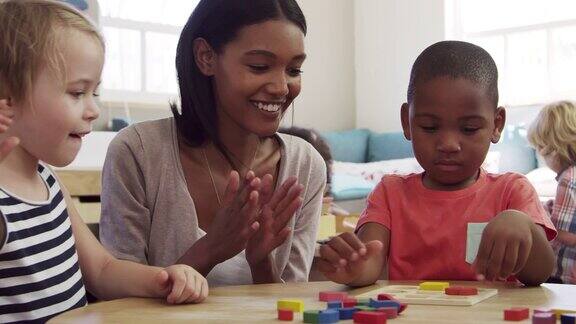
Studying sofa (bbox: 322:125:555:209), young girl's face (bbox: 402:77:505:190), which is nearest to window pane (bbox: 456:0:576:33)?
sofa (bbox: 322:125:555:209)

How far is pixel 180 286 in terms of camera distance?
4.00 ft

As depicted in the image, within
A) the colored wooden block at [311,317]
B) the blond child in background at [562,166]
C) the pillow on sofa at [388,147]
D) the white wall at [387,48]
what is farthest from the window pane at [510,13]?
the colored wooden block at [311,317]

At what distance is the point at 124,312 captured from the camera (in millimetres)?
1112

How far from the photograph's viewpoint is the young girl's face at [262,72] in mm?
1716

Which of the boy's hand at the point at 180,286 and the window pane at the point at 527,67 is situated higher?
the window pane at the point at 527,67

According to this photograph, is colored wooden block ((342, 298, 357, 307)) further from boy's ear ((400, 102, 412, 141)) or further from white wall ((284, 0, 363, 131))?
white wall ((284, 0, 363, 131))

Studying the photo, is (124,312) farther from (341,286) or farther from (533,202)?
(533,202)

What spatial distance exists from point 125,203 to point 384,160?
5.48m

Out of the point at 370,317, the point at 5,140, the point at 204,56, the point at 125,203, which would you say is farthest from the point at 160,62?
the point at 370,317

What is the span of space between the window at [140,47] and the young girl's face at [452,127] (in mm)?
3981

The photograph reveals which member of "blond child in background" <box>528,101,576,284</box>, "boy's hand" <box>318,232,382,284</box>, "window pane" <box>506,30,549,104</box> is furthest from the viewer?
"window pane" <box>506,30,549,104</box>

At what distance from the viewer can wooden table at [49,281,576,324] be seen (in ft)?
3.34

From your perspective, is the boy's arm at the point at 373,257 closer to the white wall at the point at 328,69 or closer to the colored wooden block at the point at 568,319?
the colored wooden block at the point at 568,319

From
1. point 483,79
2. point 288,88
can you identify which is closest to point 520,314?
point 483,79
